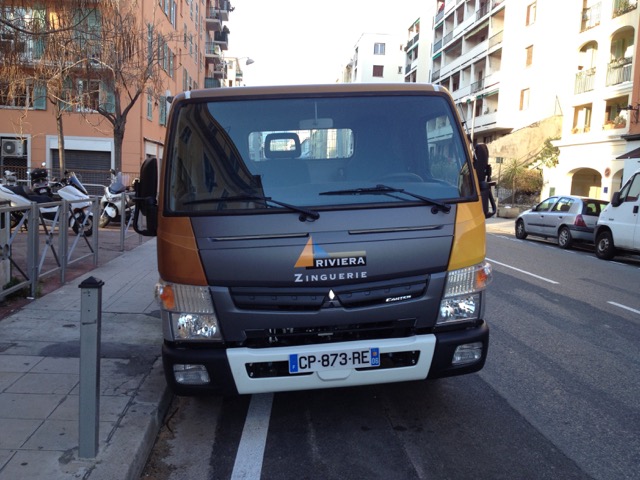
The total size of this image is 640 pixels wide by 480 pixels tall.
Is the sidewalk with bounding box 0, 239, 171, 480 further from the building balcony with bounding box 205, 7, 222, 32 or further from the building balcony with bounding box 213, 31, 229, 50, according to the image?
the building balcony with bounding box 213, 31, 229, 50

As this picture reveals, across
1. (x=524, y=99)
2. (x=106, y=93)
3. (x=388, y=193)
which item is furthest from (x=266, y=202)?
(x=524, y=99)

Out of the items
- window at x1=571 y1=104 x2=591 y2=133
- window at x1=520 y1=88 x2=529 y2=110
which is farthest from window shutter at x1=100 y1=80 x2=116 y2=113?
window at x1=520 y1=88 x2=529 y2=110

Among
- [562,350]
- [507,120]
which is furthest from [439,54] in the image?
[562,350]

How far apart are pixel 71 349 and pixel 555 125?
37.7 meters

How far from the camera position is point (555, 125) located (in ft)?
123

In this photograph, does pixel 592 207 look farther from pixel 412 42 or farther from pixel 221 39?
pixel 412 42

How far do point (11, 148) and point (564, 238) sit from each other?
22.8 metres

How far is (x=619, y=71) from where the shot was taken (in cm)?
2712

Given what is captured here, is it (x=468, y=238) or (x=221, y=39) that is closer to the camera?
(x=468, y=238)

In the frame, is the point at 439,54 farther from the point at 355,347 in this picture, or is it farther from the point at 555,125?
the point at 355,347

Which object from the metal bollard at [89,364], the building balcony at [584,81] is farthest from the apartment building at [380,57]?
the metal bollard at [89,364]

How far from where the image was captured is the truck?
347cm

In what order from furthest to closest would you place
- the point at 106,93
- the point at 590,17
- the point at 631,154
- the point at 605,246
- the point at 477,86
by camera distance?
the point at 477,86
the point at 590,17
the point at 631,154
the point at 106,93
the point at 605,246

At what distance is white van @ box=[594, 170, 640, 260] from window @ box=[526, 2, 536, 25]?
99.3ft
